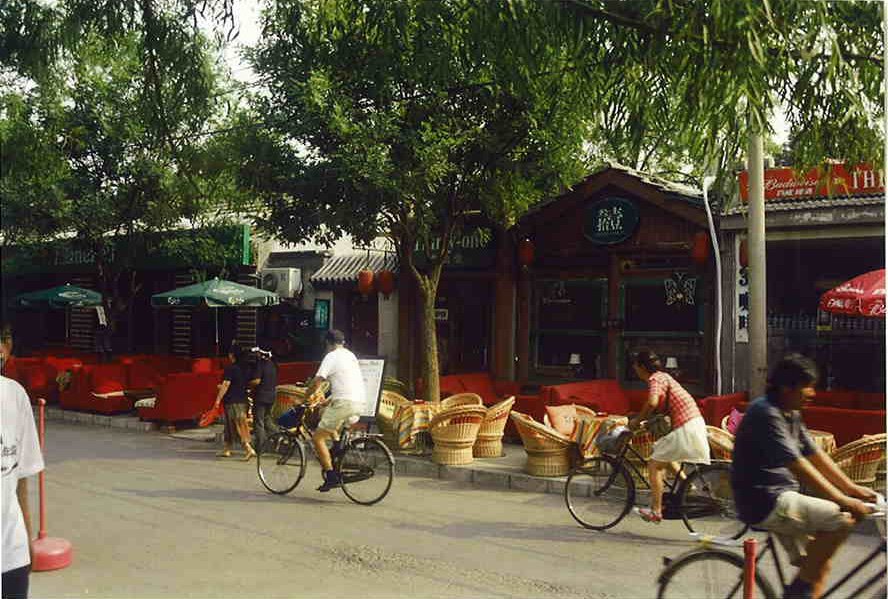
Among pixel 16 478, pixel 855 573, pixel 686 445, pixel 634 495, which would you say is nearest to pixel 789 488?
pixel 855 573

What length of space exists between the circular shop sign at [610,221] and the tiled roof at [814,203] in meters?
1.71

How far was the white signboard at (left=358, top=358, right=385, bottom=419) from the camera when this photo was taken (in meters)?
11.1

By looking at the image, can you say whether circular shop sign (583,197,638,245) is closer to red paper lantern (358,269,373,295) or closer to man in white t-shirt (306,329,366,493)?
red paper lantern (358,269,373,295)

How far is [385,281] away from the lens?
17156 mm

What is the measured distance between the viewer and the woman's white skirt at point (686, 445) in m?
7.36

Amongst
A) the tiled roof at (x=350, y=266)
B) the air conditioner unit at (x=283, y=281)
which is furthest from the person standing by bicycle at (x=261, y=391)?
the air conditioner unit at (x=283, y=281)

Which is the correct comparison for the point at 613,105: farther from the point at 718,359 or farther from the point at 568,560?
the point at 718,359

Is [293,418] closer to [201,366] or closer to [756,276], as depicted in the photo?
[756,276]

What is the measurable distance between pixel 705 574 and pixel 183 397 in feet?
37.4

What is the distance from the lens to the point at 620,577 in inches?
249

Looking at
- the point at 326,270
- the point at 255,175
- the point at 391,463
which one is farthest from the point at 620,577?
the point at 326,270

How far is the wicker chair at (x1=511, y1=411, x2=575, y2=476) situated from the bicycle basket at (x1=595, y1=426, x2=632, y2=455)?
5.43 feet

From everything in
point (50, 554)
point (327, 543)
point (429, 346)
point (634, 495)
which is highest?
point (429, 346)

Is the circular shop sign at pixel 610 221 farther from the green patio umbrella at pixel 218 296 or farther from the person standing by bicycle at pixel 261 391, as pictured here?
the green patio umbrella at pixel 218 296
